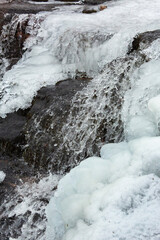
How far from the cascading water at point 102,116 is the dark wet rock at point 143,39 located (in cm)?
4

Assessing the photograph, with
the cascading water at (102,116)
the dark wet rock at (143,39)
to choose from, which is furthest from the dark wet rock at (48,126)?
the dark wet rock at (143,39)

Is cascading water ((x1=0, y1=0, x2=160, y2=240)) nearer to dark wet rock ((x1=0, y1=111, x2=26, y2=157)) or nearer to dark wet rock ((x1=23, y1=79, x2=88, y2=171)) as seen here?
dark wet rock ((x1=23, y1=79, x2=88, y2=171))

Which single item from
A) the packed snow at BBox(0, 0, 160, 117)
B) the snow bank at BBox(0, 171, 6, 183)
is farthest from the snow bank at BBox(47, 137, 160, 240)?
the packed snow at BBox(0, 0, 160, 117)

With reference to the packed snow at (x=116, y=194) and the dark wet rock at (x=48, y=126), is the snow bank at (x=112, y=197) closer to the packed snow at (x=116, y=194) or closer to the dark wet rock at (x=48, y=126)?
the packed snow at (x=116, y=194)

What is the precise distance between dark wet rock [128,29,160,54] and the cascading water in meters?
0.04

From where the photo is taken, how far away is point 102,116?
420 cm

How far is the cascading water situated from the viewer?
2.23 meters

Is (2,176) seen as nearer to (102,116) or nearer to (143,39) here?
(102,116)

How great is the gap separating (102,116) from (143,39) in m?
1.86

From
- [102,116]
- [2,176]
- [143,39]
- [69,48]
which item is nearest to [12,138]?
[2,176]

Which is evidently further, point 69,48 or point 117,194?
point 69,48

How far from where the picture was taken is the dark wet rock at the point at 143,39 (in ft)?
16.6

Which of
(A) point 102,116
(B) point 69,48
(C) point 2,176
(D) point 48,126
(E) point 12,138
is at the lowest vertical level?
(C) point 2,176

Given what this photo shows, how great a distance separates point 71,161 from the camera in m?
4.11
